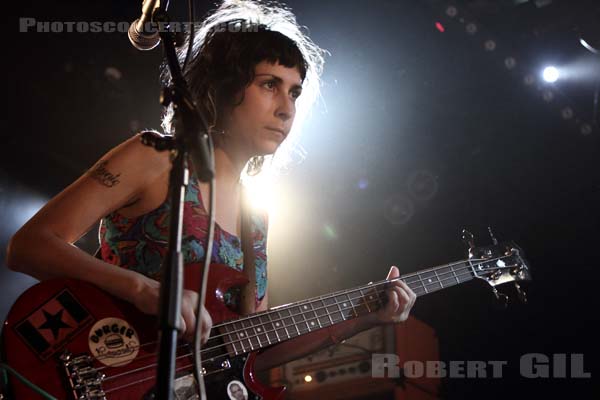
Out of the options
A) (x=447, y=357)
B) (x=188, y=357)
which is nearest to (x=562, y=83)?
(x=447, y=357)

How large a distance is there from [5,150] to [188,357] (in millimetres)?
3701

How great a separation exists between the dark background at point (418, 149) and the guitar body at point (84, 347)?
2687 mm

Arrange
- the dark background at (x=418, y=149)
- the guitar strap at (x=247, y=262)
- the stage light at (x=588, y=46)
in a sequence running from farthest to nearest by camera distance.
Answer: the stage light at (x=588, y=46), the dark background at (x=418, y=149), the guitar strap at (x=247, y=262)

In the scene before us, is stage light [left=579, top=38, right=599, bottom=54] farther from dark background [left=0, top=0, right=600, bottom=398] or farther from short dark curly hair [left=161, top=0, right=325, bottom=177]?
short dark curly hair [left=161, top=0, right=325, bottom=177]

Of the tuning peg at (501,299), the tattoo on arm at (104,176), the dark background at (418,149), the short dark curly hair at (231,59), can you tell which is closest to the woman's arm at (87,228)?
the tattoo on arm at (104,176)

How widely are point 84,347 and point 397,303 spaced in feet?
4.68

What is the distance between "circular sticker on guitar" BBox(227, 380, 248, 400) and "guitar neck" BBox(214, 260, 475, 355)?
0.10m

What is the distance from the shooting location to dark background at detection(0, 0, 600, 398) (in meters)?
3.69

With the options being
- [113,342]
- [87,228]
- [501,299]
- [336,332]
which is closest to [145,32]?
[87,228]

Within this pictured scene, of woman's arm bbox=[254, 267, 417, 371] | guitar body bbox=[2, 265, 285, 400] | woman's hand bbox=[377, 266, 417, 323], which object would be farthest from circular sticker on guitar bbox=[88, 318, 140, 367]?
woman's hand bbox=[377, 266, 417, 323]

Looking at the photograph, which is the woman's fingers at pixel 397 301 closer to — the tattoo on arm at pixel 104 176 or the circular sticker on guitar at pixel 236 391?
the circular sticker on guitar at pixel 236 391

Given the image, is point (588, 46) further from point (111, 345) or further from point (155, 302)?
point (111, 345)

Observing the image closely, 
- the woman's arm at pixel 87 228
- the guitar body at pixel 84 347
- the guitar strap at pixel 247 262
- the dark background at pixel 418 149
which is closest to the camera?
the guitar body at pixel 84 347

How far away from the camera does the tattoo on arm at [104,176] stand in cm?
172
